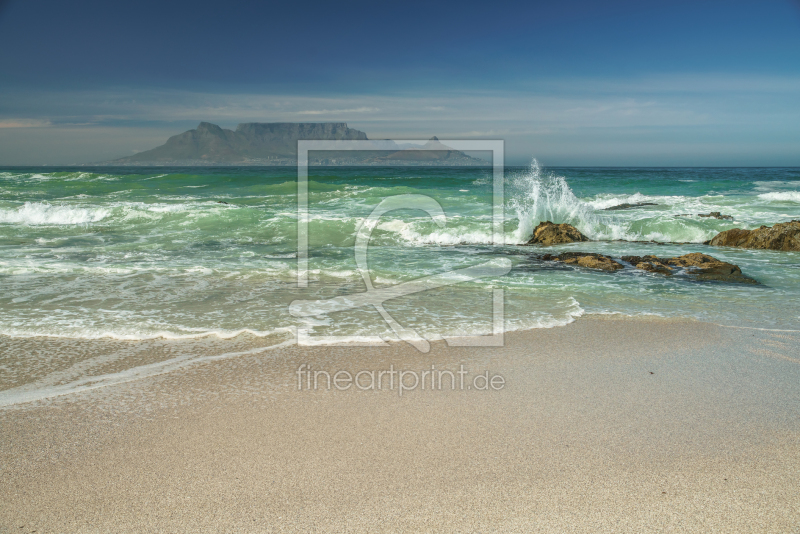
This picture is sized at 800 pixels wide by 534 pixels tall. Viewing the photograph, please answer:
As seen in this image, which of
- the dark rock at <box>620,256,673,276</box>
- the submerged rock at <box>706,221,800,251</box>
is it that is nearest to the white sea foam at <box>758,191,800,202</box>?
the submerged rock at <box>706,221,800,251</box>

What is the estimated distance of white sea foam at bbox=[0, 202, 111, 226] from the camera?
15.5 metres

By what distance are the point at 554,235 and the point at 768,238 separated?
4100mm

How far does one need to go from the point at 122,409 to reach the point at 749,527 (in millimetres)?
3439

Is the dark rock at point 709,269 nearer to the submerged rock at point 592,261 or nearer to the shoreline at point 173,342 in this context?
the submerged rock at point 592,261

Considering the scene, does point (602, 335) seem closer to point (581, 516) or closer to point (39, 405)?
point (581, 516)

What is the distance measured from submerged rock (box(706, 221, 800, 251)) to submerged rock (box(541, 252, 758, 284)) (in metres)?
2.92

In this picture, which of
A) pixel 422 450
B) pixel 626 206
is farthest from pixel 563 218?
pixel 422 450

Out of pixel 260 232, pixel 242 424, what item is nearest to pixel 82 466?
pixel 242 424

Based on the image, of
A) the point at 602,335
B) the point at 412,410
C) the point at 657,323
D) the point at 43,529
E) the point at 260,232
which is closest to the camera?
the point at 43,529

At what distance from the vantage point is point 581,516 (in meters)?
2.27

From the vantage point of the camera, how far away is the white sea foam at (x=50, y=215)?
1546 cm

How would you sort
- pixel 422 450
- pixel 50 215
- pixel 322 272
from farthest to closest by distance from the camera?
pixel 50 215 < pixel 322 272 < pixel 422 450

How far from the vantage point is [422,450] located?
281cm

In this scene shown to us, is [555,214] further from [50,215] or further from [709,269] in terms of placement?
[50,215]
